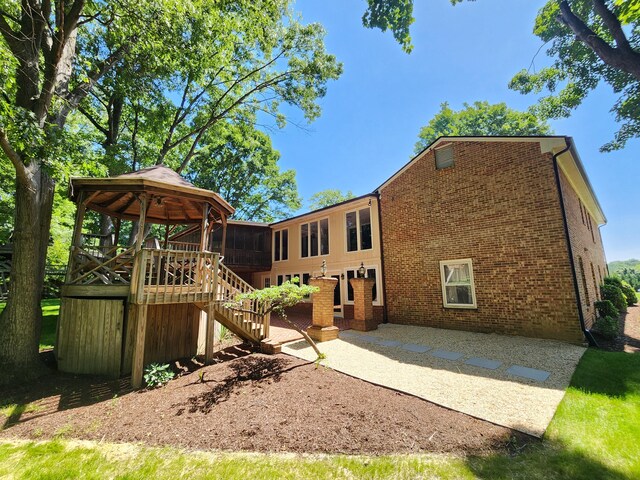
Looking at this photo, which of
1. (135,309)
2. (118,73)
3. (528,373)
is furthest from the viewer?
(118,73)

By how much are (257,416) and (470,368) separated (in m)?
4.63

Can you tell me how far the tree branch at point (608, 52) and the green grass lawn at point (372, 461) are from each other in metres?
7.28

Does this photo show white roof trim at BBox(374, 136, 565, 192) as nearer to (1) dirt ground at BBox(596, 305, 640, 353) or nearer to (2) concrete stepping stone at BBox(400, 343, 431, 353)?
(1) dirt ground at BBox(596, 305, 640, 353)

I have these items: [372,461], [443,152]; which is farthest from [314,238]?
[372,461]

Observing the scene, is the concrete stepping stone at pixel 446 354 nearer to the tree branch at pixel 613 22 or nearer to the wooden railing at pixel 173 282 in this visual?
the wooden railing at pixel 173 282

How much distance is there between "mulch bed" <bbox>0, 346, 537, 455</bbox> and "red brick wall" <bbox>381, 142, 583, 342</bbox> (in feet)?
19.0

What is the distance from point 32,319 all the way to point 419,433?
816 cm

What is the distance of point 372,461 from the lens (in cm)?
295

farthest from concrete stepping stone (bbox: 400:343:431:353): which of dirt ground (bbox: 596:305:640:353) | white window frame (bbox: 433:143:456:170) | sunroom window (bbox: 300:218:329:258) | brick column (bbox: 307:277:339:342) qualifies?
sunroom window (bbox: 300:218:329:258)

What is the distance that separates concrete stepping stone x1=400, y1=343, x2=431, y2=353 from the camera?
717 centimetres

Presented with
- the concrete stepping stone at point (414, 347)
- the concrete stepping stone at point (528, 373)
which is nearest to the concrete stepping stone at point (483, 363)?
the concrete stepping stone at point (528, 373)

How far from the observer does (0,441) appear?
3.68 meters

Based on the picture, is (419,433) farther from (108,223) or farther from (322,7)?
(322,7)

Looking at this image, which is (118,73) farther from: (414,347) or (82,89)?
(414,347)
